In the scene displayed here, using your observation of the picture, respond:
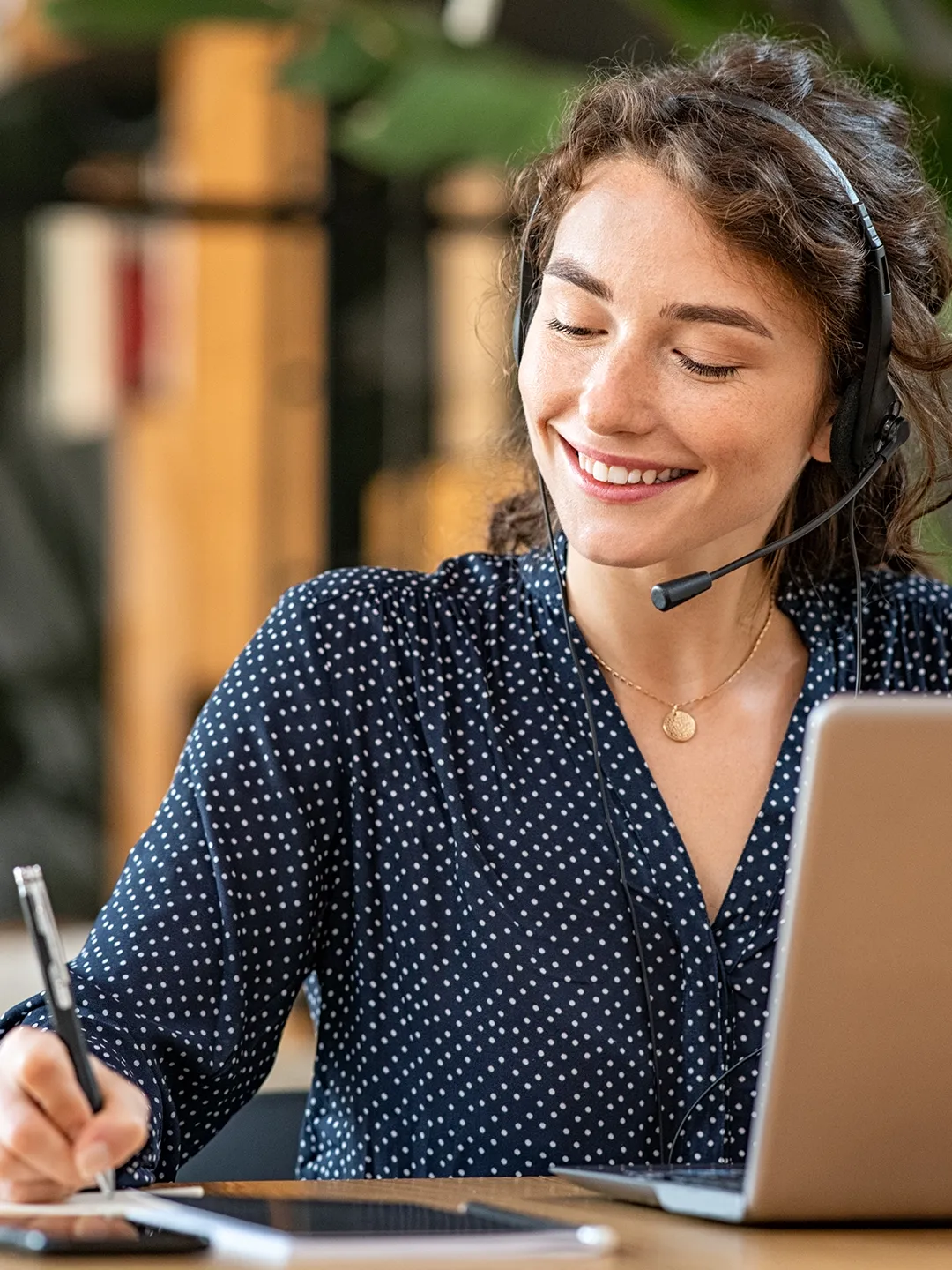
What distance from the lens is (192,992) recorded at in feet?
3.74

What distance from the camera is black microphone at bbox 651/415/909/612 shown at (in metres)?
1.21

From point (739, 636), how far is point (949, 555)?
1.88ft

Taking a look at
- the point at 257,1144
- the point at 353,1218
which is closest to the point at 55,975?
the point at 353,1218

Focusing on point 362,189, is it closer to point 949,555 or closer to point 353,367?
point 353,367

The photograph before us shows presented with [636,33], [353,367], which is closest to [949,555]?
[636,33]

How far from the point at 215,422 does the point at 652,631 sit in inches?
136

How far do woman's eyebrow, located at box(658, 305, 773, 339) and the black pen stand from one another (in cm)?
61

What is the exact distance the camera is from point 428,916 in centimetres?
126

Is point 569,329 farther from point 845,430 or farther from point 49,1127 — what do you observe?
point 49,1127

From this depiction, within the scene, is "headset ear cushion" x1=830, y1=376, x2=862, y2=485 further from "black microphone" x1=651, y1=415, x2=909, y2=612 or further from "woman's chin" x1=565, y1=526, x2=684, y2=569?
"woman's chin" x1=565, y1=526, x2=684, y2=569

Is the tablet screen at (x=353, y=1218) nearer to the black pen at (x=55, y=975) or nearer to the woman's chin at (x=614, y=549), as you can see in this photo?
the black pen at (x=55, y=975)

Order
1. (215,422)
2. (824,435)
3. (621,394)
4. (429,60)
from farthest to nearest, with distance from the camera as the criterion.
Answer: (215,422)
(429,60)
(824,435)
(621,394)

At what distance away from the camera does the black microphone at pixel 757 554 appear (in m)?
1.21

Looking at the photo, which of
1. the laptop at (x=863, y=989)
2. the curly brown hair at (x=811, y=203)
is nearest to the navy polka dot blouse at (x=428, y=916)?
the curly brown hair at (x=811, y=203)
